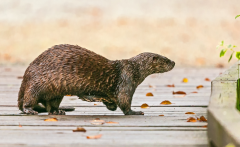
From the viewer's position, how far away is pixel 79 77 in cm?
330

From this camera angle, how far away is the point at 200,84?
5484 millimetres

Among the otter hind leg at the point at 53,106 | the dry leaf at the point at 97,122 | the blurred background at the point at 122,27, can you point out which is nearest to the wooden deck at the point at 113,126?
the dry leaf at the point at 97,122

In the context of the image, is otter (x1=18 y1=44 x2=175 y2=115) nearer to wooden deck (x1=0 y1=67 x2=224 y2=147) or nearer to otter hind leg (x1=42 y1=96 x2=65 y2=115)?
otter hind leg (x1=42 y1=96 x2=65 y2=115)

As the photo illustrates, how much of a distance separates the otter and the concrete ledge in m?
0.77

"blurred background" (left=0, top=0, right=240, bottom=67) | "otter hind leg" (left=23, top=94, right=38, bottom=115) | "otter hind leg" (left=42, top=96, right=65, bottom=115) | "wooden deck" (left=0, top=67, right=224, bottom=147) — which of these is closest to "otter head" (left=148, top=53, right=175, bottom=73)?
"wooden deck" (left=0, top=67, right=224, bottom=147)

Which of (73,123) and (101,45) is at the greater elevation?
(101,45)

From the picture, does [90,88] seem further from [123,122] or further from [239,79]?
[239,79]

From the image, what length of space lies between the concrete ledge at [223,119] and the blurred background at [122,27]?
5.67m

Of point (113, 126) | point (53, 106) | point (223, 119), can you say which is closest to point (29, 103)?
point (53, 106)

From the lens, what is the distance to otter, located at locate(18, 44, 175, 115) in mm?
3289

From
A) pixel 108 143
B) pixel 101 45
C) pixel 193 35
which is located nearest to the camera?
pixel 108 143

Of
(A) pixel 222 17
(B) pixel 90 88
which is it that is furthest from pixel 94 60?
(A) pixel 222 17

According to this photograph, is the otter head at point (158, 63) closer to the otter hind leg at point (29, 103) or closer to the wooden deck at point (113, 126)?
the wooden deck at point (113, 126)

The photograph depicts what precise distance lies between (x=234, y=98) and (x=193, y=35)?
9.45m
